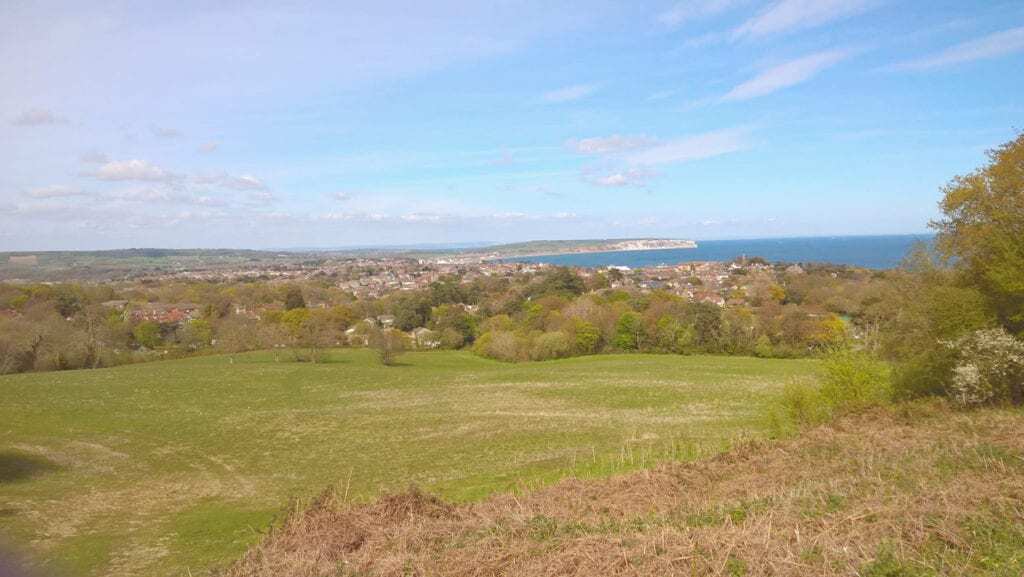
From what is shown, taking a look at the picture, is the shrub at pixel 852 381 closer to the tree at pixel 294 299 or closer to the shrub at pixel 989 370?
the shrub at pixel 989 370

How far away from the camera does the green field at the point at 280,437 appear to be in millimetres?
16359

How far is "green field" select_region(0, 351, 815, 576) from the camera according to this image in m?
16.4

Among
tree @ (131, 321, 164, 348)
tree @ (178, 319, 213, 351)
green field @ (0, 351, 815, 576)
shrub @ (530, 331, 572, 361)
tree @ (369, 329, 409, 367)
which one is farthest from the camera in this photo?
tree @ (131, 321, 164, 348)

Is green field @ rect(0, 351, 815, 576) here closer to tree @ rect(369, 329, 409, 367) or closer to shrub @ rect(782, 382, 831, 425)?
shrub @ rect(782, 382, 831, 425)

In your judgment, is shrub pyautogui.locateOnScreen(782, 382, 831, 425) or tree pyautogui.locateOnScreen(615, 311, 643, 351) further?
tree pyautogui.locateOnScreen(615, 311, 643, 351)

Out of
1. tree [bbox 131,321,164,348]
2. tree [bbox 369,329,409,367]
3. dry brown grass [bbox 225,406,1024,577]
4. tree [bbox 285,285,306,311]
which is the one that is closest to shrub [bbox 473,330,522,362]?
tree [bbox 369,329,409,367]

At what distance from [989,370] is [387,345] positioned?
48242 mm

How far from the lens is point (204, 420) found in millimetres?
32375

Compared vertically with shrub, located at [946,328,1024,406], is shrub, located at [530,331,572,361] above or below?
below

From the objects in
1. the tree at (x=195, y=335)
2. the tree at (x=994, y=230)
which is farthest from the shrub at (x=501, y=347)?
the tree at (x=994, y=230)

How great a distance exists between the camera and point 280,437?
29.2 metres

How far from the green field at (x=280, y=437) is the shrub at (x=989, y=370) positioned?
255 inches

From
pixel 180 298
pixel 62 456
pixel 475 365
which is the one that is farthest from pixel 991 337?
pixel 180 298

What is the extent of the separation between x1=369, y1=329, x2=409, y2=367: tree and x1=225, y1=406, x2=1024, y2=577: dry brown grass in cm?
4724
